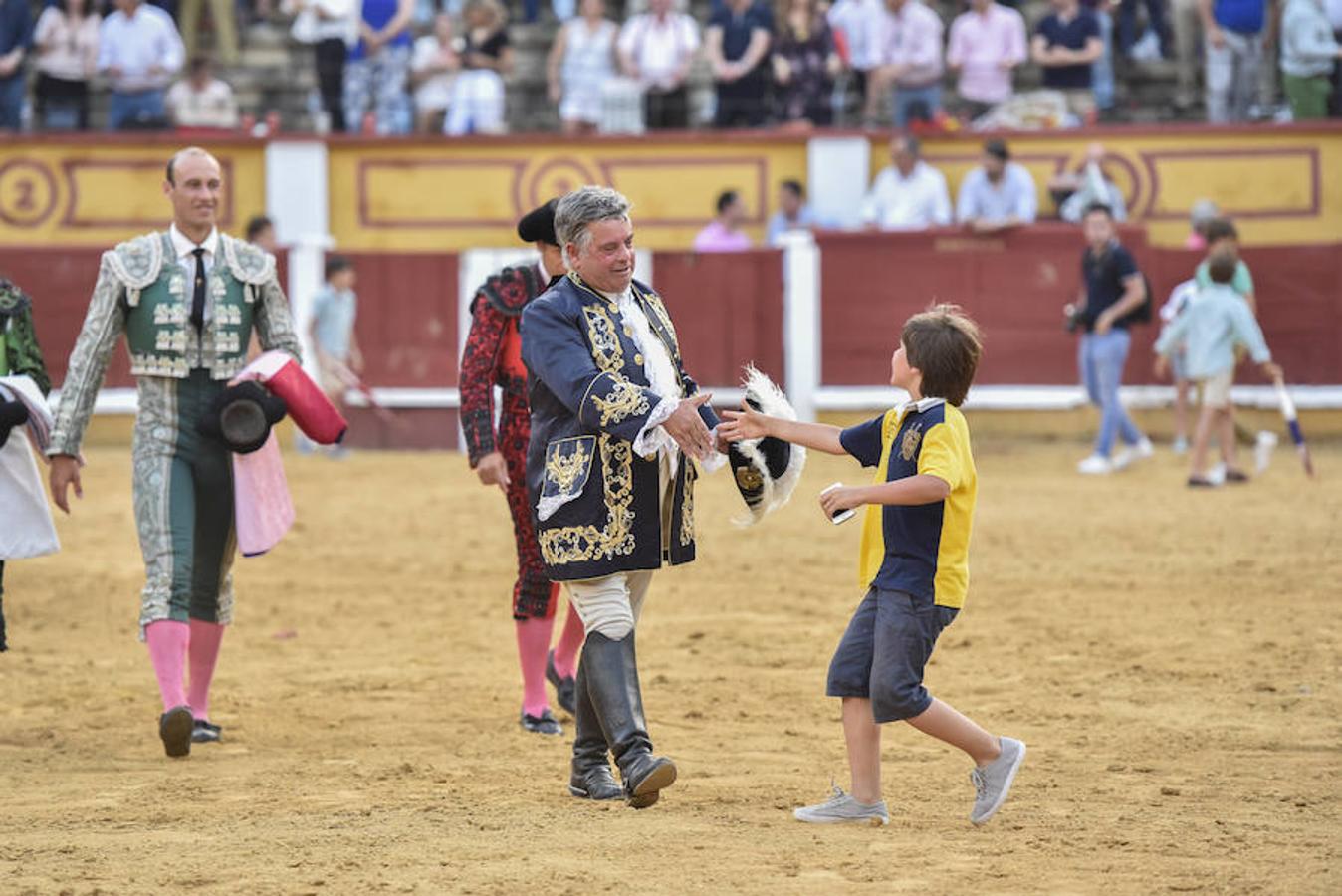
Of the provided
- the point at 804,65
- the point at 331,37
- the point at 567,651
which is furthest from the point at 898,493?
the point at 331,37

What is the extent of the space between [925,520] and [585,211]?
1.05m

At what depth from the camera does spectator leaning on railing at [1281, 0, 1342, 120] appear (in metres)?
15.3

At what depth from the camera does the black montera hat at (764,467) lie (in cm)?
496

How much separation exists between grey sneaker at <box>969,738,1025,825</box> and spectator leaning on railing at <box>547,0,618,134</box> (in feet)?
38.9

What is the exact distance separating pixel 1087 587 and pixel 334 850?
17.2ft

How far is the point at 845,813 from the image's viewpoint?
476cm

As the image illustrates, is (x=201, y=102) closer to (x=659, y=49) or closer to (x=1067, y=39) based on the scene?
(x=659, y=49)

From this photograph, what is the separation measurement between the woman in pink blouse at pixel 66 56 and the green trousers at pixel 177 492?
36.4 ft

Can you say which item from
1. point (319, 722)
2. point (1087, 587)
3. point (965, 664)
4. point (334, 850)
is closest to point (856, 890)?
point (334, 850)

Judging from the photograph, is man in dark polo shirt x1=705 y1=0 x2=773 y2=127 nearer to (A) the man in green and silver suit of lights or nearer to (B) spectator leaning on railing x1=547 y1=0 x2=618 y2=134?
(B) spectator leaning on railing x1=547 y1=0 x2=618 y2=134

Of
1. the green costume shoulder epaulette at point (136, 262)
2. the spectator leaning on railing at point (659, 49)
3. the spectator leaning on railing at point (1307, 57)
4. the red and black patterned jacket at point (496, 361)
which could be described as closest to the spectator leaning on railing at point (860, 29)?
the spectator leaning on railing at point (659, 49)

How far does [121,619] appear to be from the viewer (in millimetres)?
8773

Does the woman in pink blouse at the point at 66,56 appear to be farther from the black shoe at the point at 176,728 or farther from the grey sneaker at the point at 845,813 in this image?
the grey sneaker at the point at 845,813

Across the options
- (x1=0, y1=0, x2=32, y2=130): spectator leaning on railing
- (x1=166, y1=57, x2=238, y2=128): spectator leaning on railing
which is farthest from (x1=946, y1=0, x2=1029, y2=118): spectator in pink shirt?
(x1=0, y1=0, x2=32, y2=130): spectator leaning on railing
